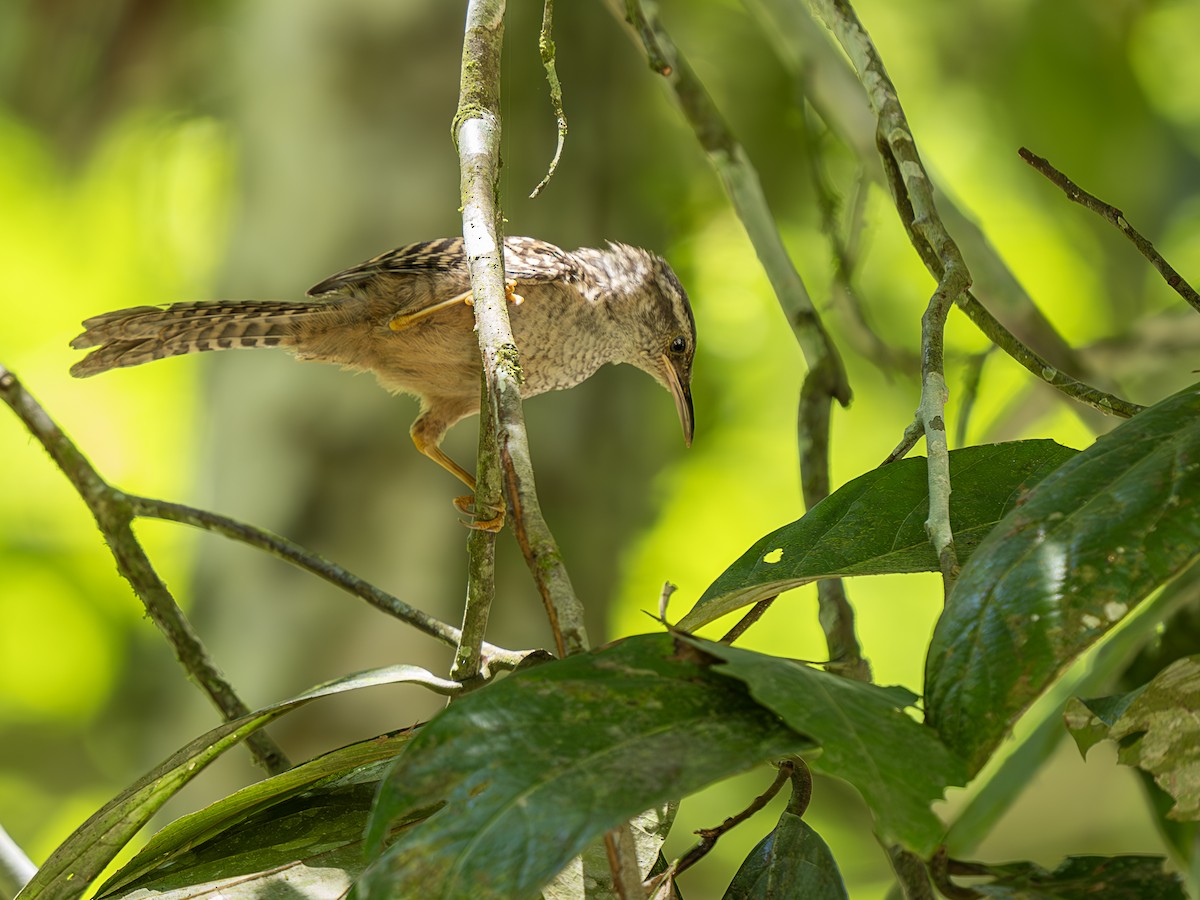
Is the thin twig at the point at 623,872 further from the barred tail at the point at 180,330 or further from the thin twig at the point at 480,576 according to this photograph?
the barred tail at the point at 180,330

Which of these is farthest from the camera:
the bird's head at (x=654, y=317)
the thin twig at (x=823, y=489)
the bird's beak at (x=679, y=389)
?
the bird's beak at (x=679, y=389)

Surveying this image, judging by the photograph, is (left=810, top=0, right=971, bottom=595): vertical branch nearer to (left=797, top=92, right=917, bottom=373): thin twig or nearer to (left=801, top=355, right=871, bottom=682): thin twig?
(left=801, top=355, right=871, bottom=682): thin twig

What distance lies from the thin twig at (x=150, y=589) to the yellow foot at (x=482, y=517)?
1.65 feet

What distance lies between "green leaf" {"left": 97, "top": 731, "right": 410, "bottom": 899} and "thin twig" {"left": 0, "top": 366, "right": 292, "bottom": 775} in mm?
397

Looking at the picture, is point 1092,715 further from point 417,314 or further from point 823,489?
point 417,314

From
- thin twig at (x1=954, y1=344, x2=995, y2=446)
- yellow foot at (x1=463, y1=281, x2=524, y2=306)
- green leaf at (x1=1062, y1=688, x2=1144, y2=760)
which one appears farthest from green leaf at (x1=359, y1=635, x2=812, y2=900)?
yellow foot at (x1=463, y1=281, x2=524, y2=306)

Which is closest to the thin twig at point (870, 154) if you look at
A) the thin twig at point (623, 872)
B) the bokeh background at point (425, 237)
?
the bokeh background at point (425, 237)

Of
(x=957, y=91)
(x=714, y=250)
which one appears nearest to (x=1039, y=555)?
(x=714, y=250)

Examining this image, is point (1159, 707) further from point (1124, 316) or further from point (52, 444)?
point (1124, 316)

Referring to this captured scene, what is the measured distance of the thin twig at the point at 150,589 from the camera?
195 cm

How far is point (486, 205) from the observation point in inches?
61.9

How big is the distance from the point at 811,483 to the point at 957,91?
5914 millimetres


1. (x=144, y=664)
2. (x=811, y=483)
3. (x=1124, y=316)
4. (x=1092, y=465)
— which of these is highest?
(x=1124, y=316)

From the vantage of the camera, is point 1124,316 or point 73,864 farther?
point 1124,316
